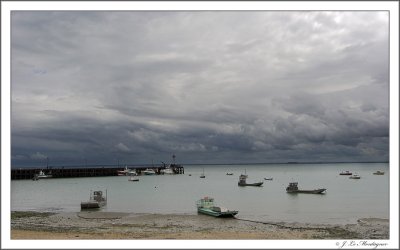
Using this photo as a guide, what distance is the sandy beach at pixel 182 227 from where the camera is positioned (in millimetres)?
27528

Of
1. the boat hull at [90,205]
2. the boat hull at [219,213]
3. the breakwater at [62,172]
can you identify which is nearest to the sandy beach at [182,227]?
the boat hull at [219,213]

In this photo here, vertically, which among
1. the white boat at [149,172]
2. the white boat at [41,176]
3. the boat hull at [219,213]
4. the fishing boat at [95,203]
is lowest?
the white boat at [149,172]

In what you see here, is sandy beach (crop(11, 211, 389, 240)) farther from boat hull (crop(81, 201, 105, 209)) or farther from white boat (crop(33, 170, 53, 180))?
white boat (crop(33, 170, 53, 180))

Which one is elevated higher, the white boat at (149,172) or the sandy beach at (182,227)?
the sandy beach at (182,227)

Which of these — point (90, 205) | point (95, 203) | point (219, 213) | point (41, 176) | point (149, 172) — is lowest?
point (149, 172)

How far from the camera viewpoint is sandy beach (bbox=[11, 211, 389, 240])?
27528 millimetres

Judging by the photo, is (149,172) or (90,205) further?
(149,172)

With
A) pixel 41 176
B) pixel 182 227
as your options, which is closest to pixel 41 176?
pixel 41 176

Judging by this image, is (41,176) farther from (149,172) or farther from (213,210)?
(213,210)

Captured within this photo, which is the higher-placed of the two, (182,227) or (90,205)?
(182,227)

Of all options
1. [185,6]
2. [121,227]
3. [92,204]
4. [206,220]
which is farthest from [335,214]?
[185,6]

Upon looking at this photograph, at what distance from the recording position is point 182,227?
3291 centimetres

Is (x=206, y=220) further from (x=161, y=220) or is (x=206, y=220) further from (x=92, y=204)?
(x=92, y=204)

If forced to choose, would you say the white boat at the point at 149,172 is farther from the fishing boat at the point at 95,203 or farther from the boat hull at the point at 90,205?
the boat hull at the point at 90,205
